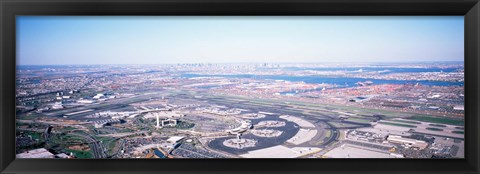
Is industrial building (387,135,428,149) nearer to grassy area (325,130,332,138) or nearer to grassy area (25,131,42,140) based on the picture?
grassy area (325,130,332,138)

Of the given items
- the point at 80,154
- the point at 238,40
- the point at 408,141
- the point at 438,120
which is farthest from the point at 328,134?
the point at 80,154

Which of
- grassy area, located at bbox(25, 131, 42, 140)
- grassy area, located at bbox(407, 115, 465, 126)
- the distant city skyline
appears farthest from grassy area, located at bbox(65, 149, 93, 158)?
grassy area, located at bbox(407, 115, 465, 126)

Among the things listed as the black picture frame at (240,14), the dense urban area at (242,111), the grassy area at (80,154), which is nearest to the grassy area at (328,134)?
the dense urban area at (242,111)

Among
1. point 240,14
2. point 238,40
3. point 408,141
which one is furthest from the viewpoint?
point 238,40

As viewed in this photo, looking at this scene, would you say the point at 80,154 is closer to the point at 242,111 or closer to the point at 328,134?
the point at 242,111

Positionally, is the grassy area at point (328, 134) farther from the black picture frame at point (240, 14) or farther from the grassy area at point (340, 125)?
the black picture frame at point (240, 14)

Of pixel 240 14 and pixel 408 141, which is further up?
pixel 240 14
